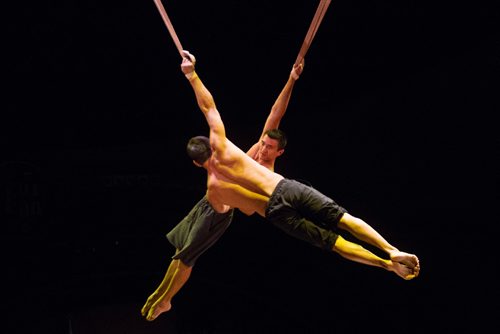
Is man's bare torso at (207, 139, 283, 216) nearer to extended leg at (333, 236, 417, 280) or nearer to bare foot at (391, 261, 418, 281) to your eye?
extended leg at (333, 236, 417, 280)

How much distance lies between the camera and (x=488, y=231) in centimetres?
511

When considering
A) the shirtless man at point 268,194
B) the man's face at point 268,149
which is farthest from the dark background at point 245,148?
the shirtless man at point 268,194

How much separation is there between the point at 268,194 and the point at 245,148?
195 centimetres

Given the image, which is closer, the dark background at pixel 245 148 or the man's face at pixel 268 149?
the man's face at pixel 268 149

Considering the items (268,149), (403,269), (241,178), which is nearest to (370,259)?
(403,269)

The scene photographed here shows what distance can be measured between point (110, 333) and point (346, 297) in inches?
79.5

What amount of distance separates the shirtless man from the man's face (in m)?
0.31

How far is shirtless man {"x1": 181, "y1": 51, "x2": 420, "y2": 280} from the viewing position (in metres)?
3.89

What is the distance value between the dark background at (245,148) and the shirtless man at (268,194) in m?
1.51

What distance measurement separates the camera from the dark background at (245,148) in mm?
5262

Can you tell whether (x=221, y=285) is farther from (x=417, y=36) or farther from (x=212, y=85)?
(x=417, y=36)

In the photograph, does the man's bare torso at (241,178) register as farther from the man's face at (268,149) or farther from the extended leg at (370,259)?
the extended leg at (370,259)

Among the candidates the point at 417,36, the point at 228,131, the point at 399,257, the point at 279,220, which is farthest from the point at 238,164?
the point at 417,36

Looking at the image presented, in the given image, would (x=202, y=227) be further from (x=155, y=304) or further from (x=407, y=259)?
(x=407, y=259)
